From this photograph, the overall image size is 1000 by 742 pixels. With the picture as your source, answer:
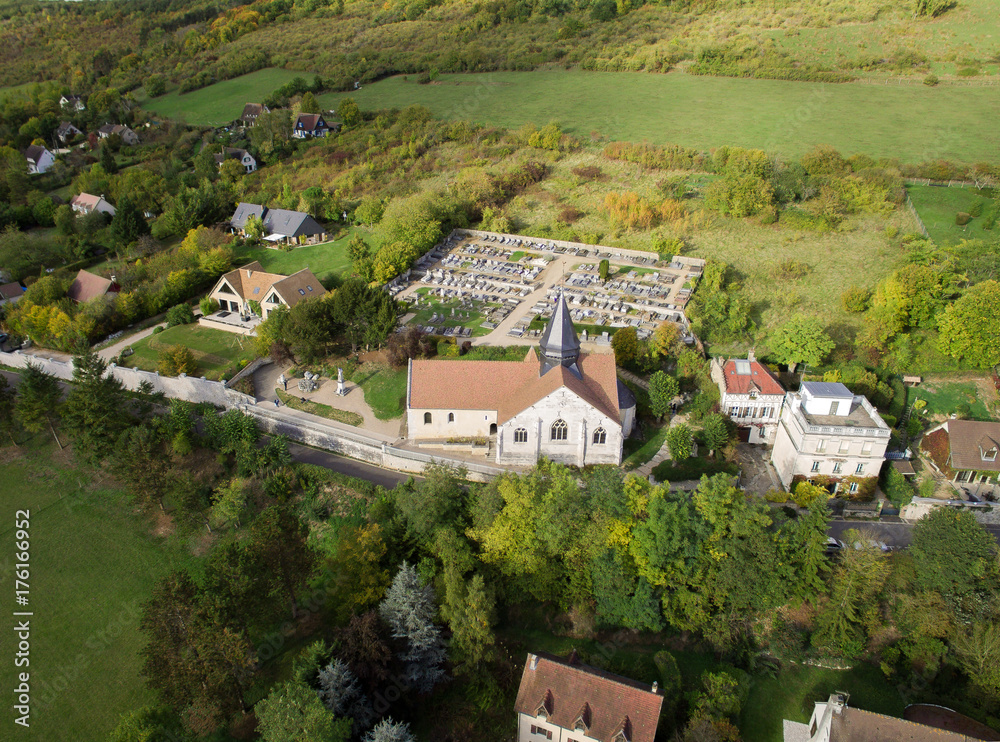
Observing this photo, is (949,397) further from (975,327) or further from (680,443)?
(680,443)

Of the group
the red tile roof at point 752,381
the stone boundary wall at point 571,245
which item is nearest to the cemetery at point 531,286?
the stone boundary wall at point 571,245

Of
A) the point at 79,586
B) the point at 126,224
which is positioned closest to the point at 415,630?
the point at 79,586

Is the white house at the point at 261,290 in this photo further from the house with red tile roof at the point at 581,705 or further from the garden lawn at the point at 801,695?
the garden lawn at the point at 801,695

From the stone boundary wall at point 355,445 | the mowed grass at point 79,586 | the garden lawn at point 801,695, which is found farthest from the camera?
the stone boundary wall at point 355,445

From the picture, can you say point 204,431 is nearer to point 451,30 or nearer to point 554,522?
point 554,522

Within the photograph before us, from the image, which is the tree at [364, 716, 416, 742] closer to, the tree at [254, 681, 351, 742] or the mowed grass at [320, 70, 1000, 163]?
the tree at [254, 681, 351, 742]

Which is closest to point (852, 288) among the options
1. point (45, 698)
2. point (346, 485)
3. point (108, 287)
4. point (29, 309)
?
point (346, 485)

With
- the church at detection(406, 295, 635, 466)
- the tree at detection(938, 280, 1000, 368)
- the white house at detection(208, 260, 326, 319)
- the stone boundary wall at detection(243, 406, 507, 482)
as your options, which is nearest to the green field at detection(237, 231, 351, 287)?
the white house at detection(208, 260, 326, 319)
